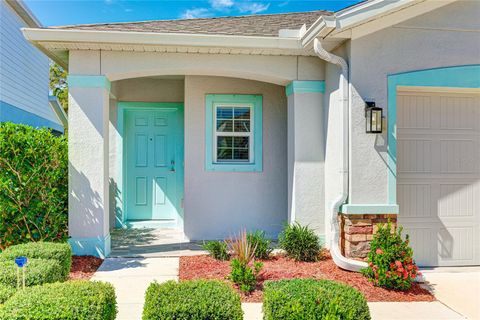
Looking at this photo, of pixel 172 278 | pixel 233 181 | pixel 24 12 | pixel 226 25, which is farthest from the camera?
pixel 24 12

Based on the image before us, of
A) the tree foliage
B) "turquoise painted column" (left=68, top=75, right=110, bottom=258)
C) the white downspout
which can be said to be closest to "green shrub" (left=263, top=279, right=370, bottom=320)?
the white downspout

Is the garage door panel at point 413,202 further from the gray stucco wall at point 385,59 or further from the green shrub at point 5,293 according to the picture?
the green shrub at point 5,293

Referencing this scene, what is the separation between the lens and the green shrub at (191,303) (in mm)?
2502

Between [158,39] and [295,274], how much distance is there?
372 centimetres

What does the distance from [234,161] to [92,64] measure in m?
2.86

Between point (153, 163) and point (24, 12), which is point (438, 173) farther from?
point (24, 12)

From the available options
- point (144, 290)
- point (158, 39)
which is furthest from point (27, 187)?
point (158, 39)

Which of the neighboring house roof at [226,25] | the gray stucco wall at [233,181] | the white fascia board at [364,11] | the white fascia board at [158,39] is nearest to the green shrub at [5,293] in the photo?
the white fascia board at [158,39]

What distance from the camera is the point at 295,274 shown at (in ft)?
15.3

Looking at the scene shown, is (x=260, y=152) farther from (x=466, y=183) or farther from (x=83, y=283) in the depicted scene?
(x=83, y=283)

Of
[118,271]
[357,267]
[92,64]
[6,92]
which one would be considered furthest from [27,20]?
[357,267]

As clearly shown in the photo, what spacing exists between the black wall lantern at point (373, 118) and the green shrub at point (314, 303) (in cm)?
274

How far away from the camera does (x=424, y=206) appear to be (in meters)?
5.30

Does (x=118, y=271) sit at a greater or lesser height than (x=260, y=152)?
lesser
